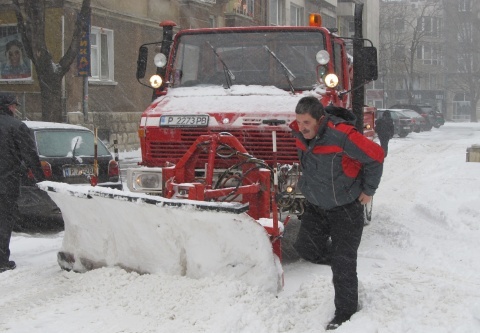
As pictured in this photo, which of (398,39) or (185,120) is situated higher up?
(398,39)

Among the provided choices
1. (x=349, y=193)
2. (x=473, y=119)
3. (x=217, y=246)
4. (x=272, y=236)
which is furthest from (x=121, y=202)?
(x=473, y=119)

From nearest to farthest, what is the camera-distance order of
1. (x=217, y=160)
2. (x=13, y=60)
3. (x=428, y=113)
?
(x=217, y=160), (x=13, y=60), (x=428, y=113)

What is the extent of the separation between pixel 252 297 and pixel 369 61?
3707 mm

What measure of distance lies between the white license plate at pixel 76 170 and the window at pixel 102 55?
12.7m

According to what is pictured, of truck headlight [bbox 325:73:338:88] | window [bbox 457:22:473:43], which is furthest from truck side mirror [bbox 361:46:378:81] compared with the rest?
window [bbox 457:22:473:43]

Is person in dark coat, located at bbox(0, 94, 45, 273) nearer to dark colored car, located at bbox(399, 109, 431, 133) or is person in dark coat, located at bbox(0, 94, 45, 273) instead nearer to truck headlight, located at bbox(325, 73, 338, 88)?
truck headlight, located at bbox(325, 73, 338, 88)

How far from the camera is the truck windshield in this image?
7.41m

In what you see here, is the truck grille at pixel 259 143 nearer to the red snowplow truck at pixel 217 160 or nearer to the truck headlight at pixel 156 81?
the red snowplow truck at pixel 217 160

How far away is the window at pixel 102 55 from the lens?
857 inches

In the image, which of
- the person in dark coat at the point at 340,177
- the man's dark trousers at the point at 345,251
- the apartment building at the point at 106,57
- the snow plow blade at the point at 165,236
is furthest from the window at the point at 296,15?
the man's dark trousers at the point at 345,251

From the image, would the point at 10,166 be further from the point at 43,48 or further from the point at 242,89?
the point at 43,48

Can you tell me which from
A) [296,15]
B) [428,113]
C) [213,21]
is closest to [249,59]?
[213,21]

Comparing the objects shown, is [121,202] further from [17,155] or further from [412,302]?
[412,302]

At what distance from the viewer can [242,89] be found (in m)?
7.26
